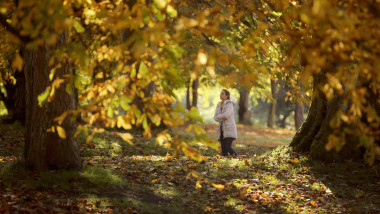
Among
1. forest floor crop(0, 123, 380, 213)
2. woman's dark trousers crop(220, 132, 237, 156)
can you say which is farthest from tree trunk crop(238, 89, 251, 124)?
forest floor crop(0, 123, 380, 213)

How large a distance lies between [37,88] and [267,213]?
401 centimetres

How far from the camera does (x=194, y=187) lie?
21.8 feet

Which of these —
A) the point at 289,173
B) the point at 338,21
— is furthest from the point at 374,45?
the point at 289,173

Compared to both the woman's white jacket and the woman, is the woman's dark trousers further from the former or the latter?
the woman's white jacket

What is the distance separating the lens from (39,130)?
6.01m

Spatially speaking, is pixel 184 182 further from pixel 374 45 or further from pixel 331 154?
pixel 374 45

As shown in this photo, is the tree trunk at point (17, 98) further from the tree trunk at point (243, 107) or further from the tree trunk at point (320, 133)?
the tree trunk at point (243, 107)

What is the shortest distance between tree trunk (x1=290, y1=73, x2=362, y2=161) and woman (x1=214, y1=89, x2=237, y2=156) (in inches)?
66.8

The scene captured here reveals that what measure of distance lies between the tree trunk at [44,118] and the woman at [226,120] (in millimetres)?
4578

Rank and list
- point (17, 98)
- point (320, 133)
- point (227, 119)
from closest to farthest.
Result: point (320, 133), point (227, 119), point (17, 98)

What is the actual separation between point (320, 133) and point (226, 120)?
8.60ft

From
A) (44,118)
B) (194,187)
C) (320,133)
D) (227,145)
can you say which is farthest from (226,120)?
(44,118)

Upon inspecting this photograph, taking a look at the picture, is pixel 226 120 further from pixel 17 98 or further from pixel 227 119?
pixel 17 98

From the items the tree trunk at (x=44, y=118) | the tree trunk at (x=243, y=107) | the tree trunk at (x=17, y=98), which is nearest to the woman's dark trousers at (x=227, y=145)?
the tree trunk at (x=44, y=118)
